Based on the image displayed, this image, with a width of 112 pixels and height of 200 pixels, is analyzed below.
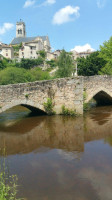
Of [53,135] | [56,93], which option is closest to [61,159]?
[53,135]

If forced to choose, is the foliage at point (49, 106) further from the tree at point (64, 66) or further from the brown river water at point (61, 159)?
the tree at point (64, 66)

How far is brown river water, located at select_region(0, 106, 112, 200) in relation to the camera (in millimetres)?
3432

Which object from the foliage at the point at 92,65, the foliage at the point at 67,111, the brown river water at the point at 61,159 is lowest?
the brown river water at the point at 61,159

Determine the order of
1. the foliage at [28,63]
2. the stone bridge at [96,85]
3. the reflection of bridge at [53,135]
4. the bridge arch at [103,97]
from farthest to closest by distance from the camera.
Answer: the foliage at [28,63]
the bridge arch at [103,97]
the stone bridge at [96,85]
the reflection of bridge at [53,135]

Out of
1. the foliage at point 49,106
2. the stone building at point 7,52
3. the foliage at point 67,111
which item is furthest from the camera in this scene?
the stone building at point 7,52

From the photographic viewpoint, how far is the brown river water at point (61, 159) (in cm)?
343

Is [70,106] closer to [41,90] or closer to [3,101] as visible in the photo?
[41,90]

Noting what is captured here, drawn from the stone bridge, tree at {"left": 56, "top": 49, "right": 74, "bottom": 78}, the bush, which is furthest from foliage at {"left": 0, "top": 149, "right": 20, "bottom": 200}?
tree at {"left": 56, "top": 49, "right": 74, "bottom": 78}

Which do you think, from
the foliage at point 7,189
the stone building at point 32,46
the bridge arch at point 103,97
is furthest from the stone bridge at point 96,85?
the stone building at point 32,46

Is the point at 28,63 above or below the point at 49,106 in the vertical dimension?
above

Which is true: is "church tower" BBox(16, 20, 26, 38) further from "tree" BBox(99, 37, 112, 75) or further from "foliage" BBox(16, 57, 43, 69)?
"tree" BBox(99, 37, 112, 75)

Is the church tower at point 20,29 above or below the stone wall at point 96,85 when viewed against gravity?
above

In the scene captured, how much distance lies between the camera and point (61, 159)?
4.88 metres

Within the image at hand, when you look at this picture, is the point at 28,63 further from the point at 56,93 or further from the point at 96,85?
the point at 56,93
